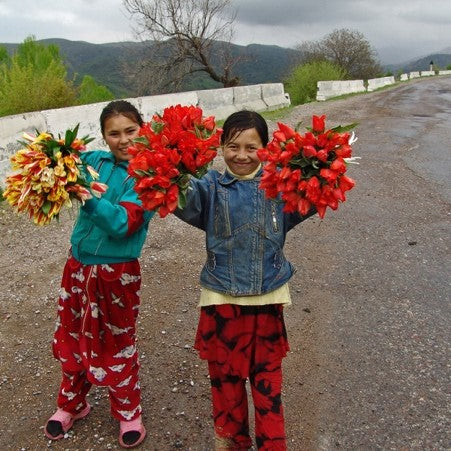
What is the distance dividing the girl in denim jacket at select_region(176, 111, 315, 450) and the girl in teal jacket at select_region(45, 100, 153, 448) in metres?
0.38

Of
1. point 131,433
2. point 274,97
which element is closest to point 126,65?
point 274,97

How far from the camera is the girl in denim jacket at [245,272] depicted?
2346 mm

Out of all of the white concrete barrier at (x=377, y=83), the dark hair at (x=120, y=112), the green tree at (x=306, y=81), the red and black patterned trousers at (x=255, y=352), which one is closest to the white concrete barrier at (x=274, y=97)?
the green tree at (x=306, y=81)

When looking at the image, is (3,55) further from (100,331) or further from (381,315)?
(100,331)

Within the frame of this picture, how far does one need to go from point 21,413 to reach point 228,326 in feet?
5.20

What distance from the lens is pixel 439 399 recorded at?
10.5 ft

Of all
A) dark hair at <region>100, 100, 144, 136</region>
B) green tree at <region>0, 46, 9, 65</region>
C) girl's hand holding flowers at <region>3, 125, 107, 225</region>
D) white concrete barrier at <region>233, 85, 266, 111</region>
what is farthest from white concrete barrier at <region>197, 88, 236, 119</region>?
girl's hand holding flowers at <region>3, 125, 107, 225</region>

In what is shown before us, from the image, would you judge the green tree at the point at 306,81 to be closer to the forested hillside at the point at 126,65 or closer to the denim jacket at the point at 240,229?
the forested hillside at the point at 126,65

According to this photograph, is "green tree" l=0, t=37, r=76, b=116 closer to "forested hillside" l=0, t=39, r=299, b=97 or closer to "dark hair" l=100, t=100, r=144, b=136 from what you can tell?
"forested hillside" l=0, t=39, r=299, b=97

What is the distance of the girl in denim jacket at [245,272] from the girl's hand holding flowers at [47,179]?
19.4 inches

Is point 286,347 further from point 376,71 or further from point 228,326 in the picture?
point 376,71

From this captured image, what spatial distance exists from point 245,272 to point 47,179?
0.96m

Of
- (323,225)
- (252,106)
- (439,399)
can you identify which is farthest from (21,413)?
(252,106)

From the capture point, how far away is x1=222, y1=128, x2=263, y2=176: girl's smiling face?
230 cm
